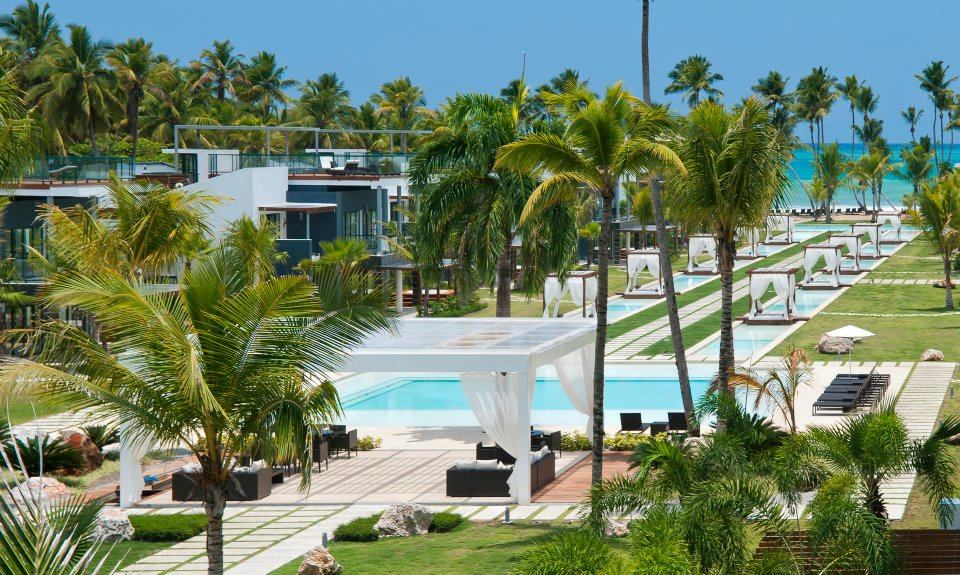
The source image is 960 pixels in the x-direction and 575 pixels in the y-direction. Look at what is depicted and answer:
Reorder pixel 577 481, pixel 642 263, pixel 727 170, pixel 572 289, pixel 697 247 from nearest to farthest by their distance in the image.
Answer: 1. pixel 727 170
2. pixel 577 481
3. pixel 572 289
4. pixel 642 263
5. pixel 697 247

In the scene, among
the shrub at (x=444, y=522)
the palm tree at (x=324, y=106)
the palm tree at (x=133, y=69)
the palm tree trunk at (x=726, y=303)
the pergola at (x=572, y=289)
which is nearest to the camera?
the shrub at (x=444, y=522)

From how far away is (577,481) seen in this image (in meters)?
21.8

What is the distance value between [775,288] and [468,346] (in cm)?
2176

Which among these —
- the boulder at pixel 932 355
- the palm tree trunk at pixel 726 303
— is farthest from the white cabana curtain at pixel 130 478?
the boulder at pixel 932 355

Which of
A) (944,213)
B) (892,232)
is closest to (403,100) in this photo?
(892,232)

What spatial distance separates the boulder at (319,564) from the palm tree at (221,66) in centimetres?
7849

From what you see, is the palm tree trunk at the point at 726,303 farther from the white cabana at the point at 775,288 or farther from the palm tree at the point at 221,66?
the palm tree at the point at 221,66

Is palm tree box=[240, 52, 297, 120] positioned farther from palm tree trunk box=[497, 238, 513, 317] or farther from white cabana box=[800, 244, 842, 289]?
palm tree trunk box=[497, 238, 513, 317]

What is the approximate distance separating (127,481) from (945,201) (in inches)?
1147

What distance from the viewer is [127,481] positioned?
68.0 ft

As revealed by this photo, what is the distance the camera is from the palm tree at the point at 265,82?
9194 cm

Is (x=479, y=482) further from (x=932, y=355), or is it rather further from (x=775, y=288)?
(x=775, y=288)

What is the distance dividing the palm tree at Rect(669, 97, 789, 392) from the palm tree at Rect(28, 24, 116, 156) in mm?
44702

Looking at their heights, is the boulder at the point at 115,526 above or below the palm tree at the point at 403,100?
below
